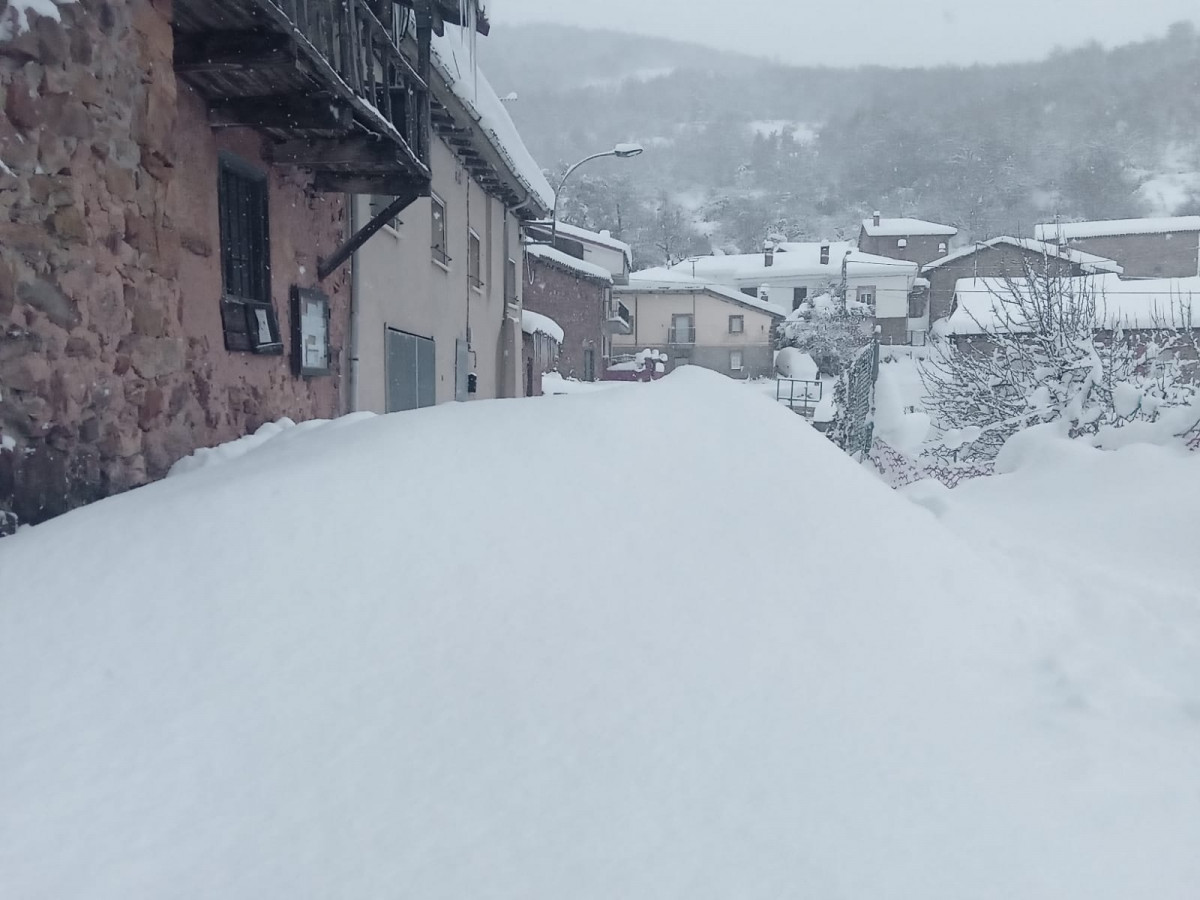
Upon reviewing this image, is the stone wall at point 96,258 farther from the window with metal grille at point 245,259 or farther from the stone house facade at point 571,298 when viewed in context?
the stone house facade at point 571,298

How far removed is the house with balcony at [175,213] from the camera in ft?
10.6

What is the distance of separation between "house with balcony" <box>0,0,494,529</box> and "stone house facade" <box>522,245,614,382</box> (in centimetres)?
2000

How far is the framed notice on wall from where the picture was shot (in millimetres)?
6188

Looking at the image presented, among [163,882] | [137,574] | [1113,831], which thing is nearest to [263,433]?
[137,574]

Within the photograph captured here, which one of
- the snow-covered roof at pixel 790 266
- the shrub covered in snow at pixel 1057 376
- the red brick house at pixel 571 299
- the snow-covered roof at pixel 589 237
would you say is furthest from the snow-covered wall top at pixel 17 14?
the snow-covered roof at pixel 790 266

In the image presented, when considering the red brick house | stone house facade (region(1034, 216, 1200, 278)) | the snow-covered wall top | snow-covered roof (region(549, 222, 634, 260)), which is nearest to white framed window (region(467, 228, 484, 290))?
the snow-covered wall top

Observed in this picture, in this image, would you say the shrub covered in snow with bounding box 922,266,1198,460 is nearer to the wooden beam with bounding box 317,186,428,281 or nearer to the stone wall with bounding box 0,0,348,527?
the wooden beam with bounding box 317,186,428,281

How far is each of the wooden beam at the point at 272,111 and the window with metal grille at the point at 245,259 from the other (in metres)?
0.27

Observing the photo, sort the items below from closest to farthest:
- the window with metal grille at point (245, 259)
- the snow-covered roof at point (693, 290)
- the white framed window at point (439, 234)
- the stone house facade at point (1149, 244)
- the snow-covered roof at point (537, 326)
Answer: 1. the window with metal grille at point (245, 259)
2. the white framed window at point (439, 234)
3. the snow-covered roof at point (537, 326)
4. the snow-covered roof at point (693, 290)
5. the stone house facade at point (1149, 244)

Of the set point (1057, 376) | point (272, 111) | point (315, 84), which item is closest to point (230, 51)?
point (315, 84)

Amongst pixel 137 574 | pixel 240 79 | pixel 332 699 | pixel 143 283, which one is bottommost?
pixel 332 699

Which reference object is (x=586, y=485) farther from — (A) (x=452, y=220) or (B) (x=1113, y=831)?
(A) (x=452, y=220)

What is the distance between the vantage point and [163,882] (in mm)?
1581

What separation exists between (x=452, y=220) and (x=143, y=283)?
6.76 metres
